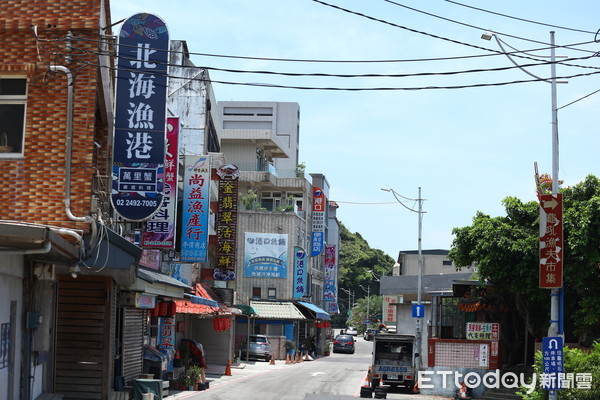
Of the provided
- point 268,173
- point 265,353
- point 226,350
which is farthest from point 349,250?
point 226,350

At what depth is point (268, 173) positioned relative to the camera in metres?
68.0

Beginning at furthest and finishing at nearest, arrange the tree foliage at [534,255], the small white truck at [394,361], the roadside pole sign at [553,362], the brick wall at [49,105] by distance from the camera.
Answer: the small white truck at [394,361] → the tree foliage at [534,255] → the roadside pole sign at [553,362] → the brick wall at [49,105]

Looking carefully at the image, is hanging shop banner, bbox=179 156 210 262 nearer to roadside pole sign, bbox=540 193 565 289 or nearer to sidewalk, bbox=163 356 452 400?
sidewalk, bbox=163 356 452 400

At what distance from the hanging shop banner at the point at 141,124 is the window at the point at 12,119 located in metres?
3.08

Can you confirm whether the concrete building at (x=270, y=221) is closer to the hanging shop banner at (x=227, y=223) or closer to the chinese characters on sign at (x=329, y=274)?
the chinese characters on sign at (x=329, y=274)

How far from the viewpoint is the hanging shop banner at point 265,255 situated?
58.8 meters

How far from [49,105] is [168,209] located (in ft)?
31.2

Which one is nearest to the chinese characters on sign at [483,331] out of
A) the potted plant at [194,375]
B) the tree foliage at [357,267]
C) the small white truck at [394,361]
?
the small white truck at [394,361]

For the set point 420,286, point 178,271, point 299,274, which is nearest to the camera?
point 178,271

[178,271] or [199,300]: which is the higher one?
[178,271]

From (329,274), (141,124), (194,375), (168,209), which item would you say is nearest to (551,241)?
(141,124)

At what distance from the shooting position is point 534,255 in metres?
28.9

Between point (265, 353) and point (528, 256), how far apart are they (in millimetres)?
27079

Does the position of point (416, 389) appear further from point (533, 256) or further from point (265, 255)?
point (265, 255)
